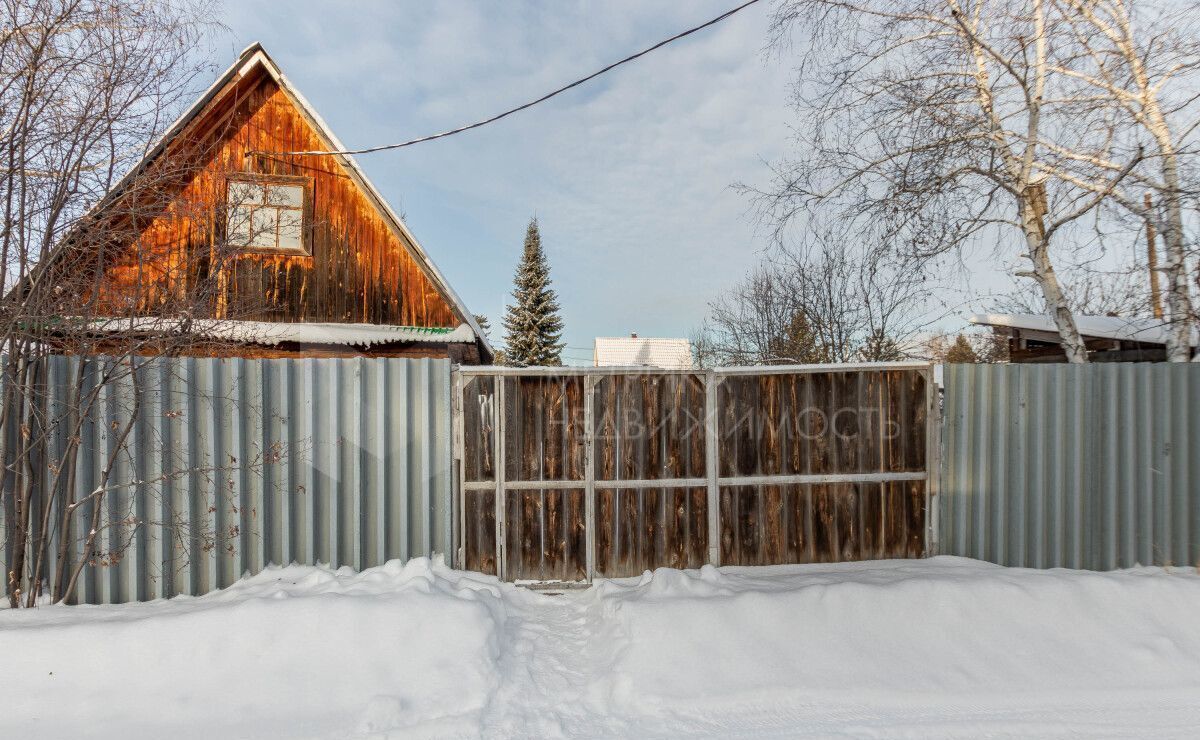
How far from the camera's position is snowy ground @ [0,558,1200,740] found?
2.66 m

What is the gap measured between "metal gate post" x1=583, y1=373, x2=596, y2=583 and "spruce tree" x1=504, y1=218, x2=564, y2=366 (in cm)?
2576

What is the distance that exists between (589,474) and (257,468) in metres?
2.73

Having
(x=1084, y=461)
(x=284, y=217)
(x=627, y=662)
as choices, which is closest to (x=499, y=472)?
(x=627, y=662)

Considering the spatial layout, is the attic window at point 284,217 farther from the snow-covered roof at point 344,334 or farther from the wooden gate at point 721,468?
the wooden gate at point 721,468

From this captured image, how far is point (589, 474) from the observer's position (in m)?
4.25

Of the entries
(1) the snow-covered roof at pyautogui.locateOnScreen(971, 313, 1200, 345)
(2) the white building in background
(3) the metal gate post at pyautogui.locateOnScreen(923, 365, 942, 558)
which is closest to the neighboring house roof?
(2) the white building in background

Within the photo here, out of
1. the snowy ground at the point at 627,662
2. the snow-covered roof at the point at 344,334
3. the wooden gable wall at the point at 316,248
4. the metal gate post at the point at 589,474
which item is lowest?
the snowy ground at the point at 627,662

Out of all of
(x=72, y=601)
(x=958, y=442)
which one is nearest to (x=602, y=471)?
(x=958, y=442)

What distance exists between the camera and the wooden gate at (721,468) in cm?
425

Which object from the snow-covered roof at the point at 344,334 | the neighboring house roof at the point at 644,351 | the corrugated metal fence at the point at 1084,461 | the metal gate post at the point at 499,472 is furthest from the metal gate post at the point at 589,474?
the neighboring house roof at the point at 644,351

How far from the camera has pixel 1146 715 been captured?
2750mm

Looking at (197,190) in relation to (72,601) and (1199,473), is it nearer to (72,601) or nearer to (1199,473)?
(72,601)

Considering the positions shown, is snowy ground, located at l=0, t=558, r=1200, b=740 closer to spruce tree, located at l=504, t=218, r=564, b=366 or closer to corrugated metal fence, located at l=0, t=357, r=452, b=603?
corrugated metal fence, located at l=0, t=357, r=452, b=603

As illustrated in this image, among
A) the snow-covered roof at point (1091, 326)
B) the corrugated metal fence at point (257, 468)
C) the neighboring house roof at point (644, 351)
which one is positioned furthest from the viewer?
the neighboring house roof at point (644, 351)
